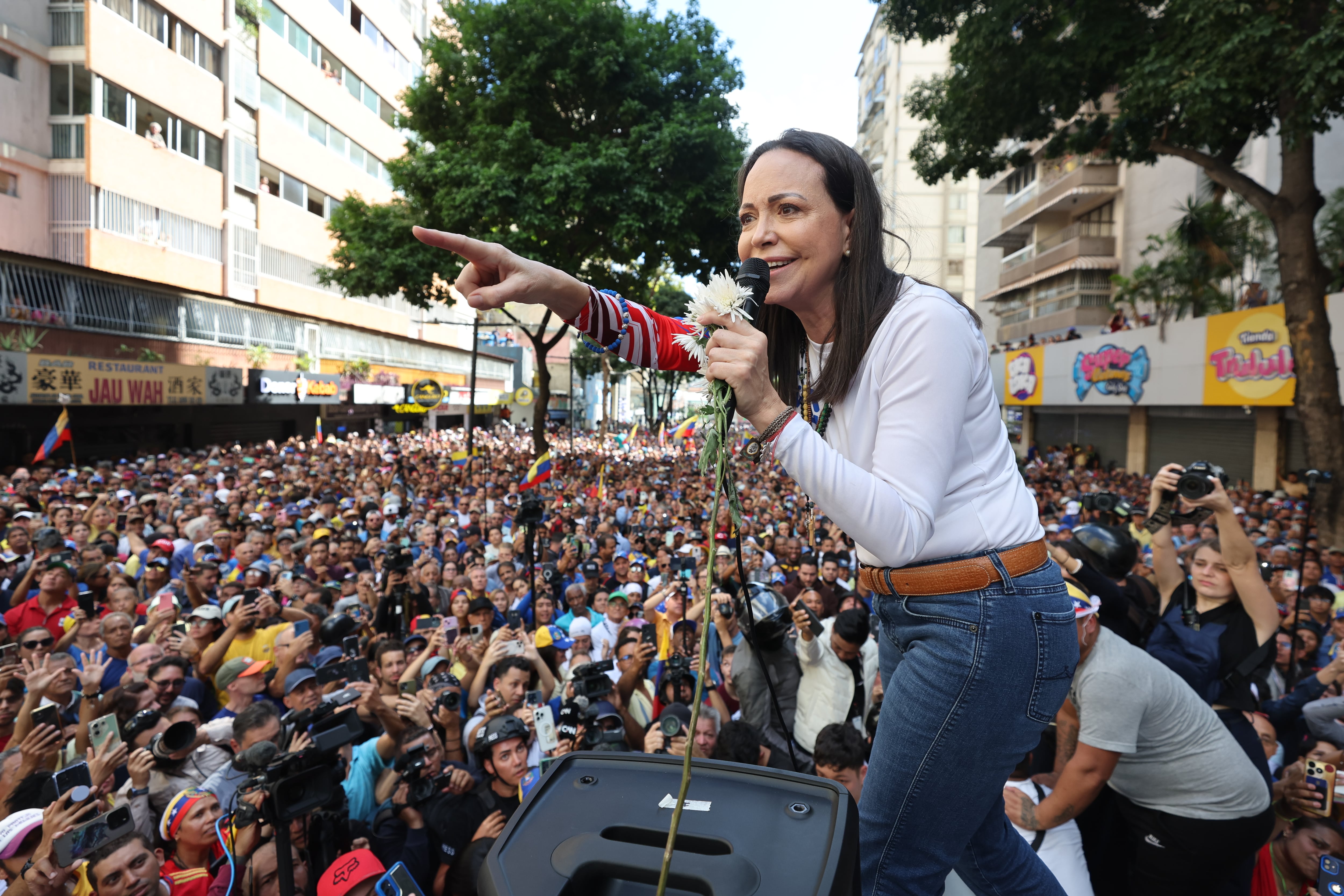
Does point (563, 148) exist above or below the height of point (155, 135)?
below

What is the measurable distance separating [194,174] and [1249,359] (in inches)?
1152

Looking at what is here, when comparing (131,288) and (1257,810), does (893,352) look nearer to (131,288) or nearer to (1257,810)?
(1257,810)

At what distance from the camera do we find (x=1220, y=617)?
4355mm

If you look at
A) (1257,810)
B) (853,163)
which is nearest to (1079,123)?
(1257,810)

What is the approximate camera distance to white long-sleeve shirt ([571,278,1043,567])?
1.21 meters

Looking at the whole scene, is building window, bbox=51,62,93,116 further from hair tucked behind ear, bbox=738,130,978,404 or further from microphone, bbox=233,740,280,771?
hair tucked behind ear, bbox=738,130,978,404

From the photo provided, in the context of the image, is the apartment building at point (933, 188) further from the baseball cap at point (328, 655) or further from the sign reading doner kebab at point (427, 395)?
the baseball cap at point (328, 655)

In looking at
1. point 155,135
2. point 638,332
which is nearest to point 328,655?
point 638,332

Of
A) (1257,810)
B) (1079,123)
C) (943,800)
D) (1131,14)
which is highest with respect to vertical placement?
(1131,14)

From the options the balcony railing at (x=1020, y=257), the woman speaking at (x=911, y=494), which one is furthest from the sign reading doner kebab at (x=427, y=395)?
the balcony railing at (x=1020, y=257)

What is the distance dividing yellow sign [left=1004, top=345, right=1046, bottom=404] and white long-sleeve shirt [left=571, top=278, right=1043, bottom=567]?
29.6 meters

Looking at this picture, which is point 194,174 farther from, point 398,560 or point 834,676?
point 834,676

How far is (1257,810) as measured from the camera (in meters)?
2.93

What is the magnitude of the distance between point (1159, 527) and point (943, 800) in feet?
12.7
